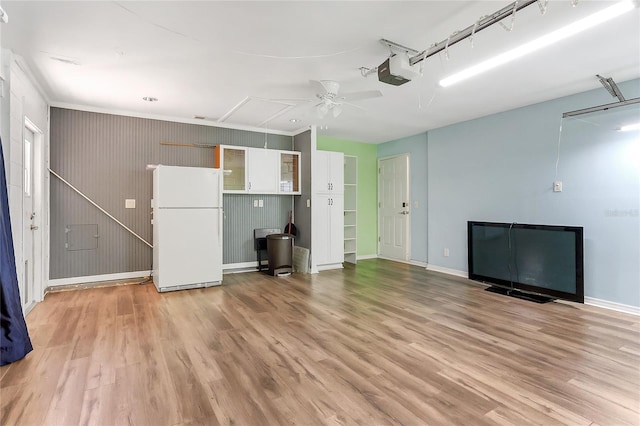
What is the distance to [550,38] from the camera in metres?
2.29

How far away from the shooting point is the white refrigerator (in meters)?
4.16

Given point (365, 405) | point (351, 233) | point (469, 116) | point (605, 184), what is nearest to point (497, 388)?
point (365, 405)

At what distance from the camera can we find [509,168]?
4535mm

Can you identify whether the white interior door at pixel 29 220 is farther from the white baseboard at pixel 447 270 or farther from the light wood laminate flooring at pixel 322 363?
the white baseboard at pixel 447 270

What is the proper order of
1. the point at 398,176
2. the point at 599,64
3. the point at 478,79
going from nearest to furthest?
1. the point at 599,64
2. the point at 478,79
3. the point at 398,176

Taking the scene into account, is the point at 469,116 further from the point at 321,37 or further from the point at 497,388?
the point at 497,388

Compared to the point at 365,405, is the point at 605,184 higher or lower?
higher

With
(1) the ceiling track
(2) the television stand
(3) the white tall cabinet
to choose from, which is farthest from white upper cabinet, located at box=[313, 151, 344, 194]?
(1) the ceiling track

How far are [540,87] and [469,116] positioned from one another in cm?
124

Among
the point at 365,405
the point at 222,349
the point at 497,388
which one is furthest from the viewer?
the point at 222,349

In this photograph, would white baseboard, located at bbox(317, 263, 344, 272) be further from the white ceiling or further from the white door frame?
the white door frame

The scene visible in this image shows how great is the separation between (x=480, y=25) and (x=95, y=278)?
17.8ft

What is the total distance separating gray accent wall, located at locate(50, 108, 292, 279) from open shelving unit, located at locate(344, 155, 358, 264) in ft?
8.20

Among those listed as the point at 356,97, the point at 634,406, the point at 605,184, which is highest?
the point at 356,97
